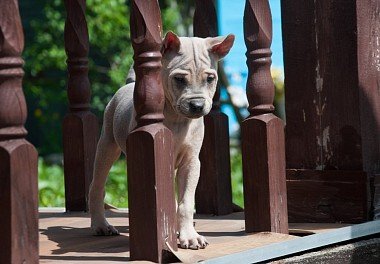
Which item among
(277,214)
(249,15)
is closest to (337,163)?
(277,214)

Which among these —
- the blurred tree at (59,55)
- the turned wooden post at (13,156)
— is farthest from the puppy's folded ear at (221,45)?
the blurred tree at (59,55)

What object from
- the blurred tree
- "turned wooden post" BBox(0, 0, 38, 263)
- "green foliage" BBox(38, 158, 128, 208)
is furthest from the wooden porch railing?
the blurred tree

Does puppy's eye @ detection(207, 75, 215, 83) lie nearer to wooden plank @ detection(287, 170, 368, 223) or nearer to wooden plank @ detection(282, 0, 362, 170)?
wooden plank @ detection(282, 0, 362, 170)

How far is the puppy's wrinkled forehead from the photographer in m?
4.43

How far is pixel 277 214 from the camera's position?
4.59 metres

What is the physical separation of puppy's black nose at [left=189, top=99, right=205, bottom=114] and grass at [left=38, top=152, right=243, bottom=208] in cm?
347

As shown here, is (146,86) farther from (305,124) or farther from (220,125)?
(220,125)

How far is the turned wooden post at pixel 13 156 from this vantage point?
138 inches

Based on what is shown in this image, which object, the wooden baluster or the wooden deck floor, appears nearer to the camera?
the wooden deck floor

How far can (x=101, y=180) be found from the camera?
5.06 meters

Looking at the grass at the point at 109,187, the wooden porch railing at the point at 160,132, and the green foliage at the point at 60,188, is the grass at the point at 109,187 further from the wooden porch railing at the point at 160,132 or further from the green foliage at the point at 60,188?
the wooden porch railing at the point at 160,132

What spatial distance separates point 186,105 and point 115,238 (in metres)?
0.89

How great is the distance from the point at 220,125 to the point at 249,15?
3.96 feet

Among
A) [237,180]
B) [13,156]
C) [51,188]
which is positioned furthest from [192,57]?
[237,180]
